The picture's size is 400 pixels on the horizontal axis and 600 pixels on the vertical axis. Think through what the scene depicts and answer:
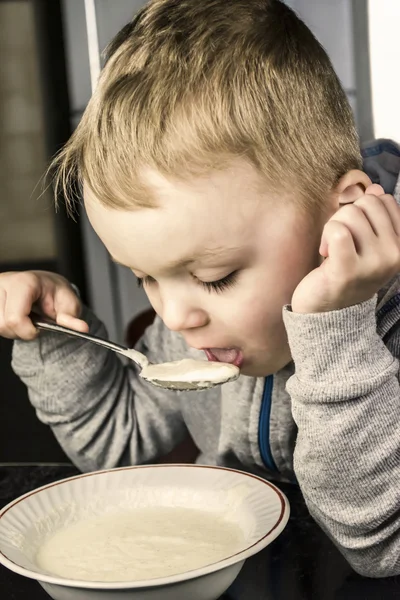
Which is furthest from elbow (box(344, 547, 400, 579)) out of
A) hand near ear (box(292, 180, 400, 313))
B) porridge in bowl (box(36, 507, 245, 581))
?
hand near ear (box(292, 180, 400, 313))

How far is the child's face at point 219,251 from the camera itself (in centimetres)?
84

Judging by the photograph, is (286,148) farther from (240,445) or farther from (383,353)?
(240,445)

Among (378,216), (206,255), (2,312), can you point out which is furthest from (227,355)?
(2,312)

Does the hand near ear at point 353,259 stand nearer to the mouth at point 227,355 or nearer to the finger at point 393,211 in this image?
the finger at point 393,211

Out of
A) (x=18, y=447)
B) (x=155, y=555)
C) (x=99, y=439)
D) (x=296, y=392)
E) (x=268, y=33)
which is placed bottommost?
(x=18, y=447)

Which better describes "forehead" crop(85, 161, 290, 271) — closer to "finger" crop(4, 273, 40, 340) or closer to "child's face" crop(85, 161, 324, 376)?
"child's face" crop(85, 161, 324, 376)

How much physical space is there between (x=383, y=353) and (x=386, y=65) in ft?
5.37

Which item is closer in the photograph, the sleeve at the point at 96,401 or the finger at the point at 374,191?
the finger at the point at 374,191

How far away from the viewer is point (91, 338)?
3.41 feet

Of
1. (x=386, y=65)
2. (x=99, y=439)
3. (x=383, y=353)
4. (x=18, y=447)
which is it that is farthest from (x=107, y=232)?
(x=18, y=447)

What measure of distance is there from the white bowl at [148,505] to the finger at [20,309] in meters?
0.29

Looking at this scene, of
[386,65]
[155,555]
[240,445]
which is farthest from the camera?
[386,65]

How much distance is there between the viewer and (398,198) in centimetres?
104

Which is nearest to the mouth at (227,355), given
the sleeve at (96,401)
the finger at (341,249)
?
the finger at (341,249)
